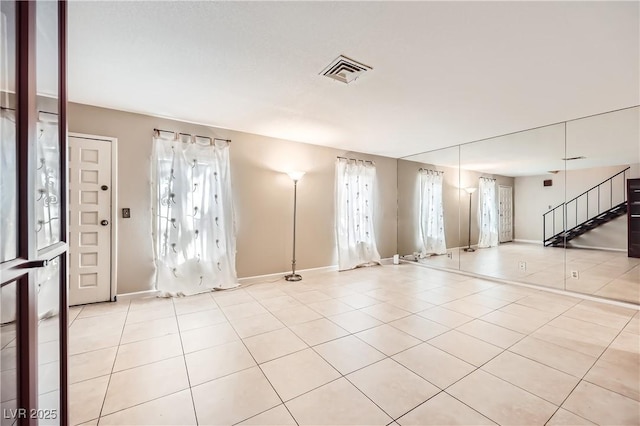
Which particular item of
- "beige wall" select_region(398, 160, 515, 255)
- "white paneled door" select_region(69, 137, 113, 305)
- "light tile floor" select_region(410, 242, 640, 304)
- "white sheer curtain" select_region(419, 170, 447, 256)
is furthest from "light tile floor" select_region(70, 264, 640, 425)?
"white sheer curtain" select_region(419, 170, 447, 256)

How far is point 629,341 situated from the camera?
7.78 feet

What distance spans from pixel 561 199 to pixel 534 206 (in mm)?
513

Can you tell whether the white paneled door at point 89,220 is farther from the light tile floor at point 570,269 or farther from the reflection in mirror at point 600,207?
the reflection in mirror at point 600,207

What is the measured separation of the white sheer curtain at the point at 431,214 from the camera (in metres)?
5.52

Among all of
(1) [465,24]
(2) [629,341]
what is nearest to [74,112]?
(1) [465,24]

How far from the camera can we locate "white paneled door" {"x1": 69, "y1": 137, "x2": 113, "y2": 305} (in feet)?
10.3

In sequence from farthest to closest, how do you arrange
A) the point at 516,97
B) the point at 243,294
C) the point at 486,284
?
1. the point at 486,284
2. the point at 243,294
3. the point at 516,97

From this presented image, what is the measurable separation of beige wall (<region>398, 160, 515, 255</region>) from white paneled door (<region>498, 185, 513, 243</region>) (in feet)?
0.55

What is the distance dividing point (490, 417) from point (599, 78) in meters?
3.12

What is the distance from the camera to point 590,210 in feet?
12.2

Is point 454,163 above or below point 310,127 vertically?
below

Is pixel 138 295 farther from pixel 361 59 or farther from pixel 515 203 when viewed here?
pixel 515 203

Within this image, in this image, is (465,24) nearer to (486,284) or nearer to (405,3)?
(405,3)

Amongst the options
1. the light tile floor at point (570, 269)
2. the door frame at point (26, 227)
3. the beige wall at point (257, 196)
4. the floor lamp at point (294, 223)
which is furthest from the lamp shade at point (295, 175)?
the light tile floor at point (570, 269)
